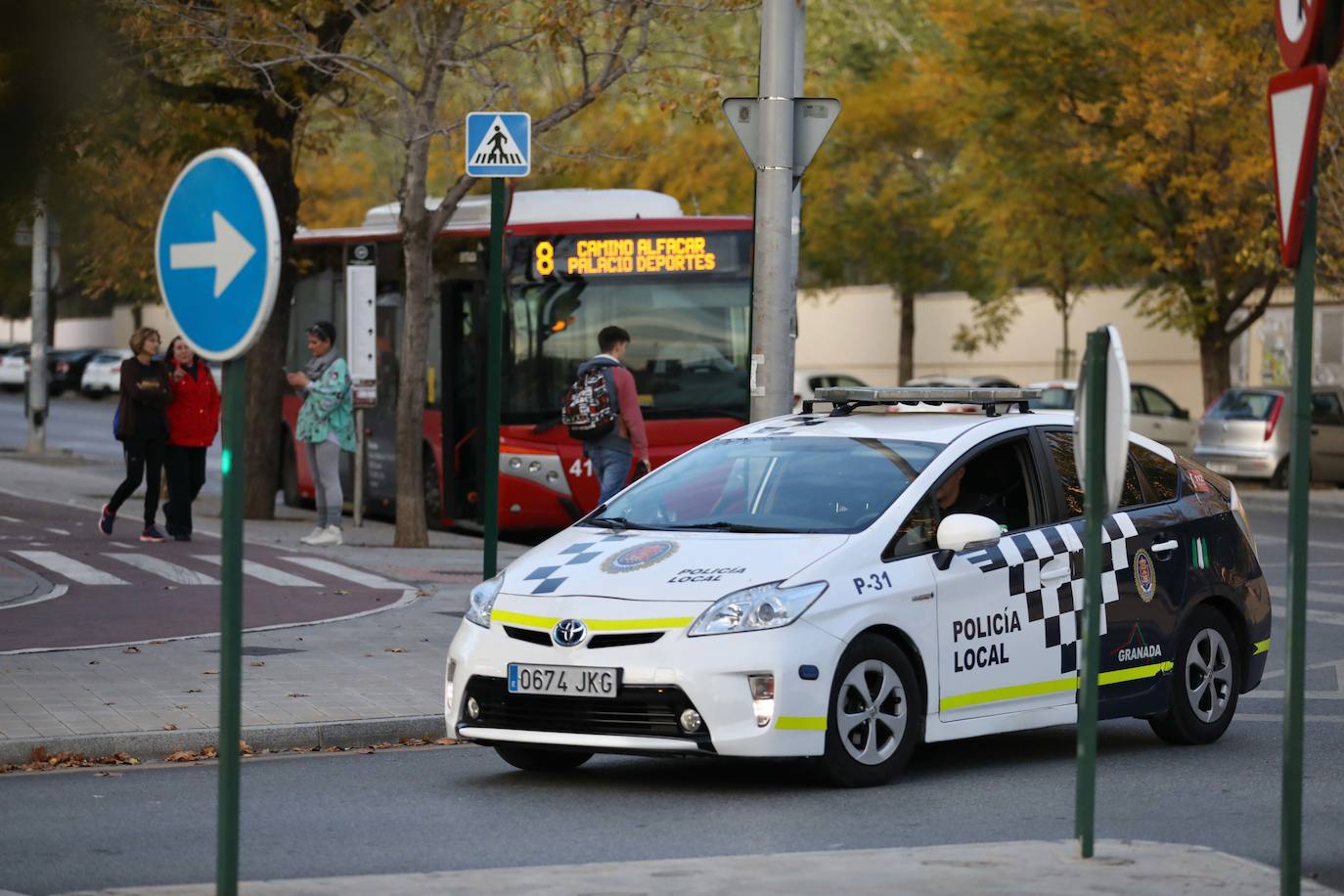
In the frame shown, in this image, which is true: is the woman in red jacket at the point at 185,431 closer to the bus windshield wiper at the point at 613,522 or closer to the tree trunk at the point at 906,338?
the bus windshield wiper at the point at 613,522

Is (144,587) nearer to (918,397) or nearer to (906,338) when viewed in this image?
(918,397)

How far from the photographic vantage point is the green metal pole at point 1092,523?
21.0 ft

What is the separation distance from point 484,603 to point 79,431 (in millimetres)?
38367

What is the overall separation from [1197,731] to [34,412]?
2774 centimetres

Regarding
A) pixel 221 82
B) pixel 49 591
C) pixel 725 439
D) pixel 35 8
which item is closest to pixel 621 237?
pixel 221 82

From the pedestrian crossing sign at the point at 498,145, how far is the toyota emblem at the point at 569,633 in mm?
4760

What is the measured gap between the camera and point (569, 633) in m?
8.13

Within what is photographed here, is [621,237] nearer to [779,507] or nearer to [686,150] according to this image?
[779,507]

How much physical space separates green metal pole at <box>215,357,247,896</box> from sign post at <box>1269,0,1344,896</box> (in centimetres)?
263

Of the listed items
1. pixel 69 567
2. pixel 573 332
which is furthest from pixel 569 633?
pixel 573 332

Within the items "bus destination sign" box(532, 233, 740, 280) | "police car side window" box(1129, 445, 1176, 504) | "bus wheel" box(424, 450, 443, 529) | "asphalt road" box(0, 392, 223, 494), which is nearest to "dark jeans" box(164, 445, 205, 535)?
"bus wheel" box(424, 450, 443, 529)

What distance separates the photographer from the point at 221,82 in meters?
20.9

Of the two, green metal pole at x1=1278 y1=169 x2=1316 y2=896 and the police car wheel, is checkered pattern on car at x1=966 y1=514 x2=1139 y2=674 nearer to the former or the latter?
the police car wheel

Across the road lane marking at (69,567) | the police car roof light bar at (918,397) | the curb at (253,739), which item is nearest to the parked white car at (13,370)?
the road lane marking at (69,567)
